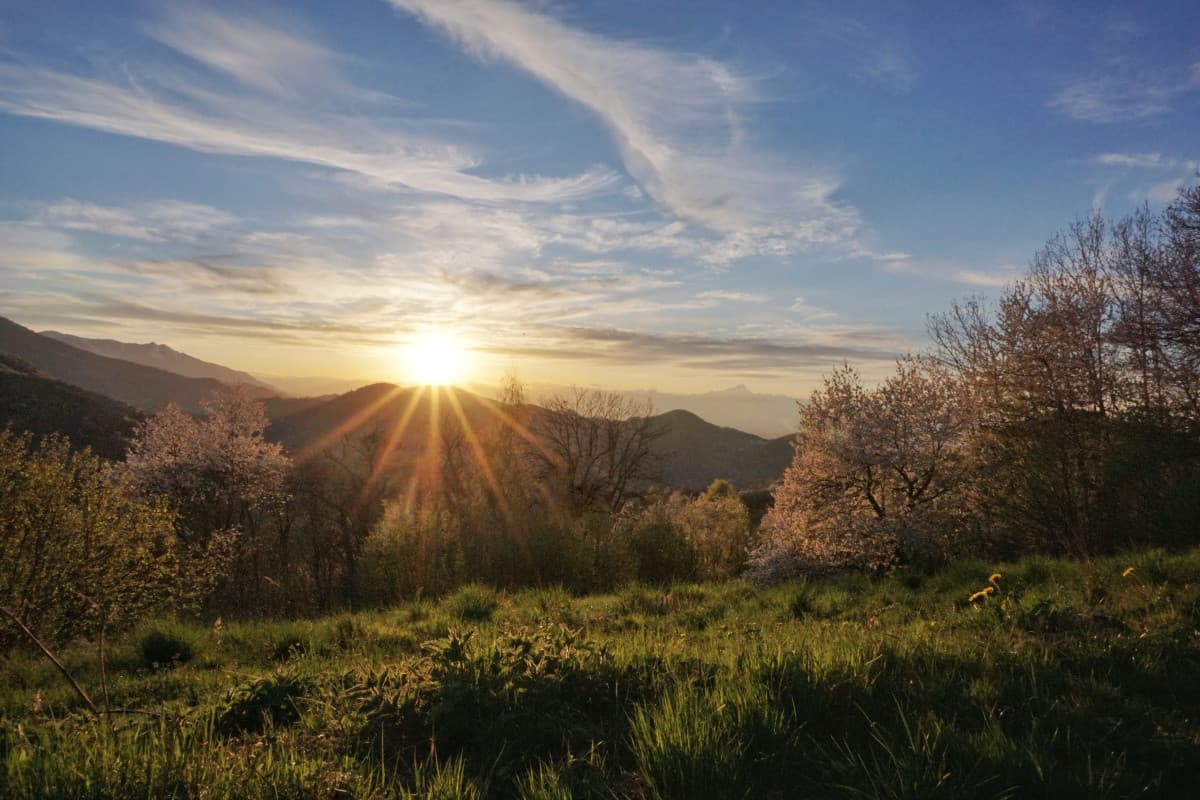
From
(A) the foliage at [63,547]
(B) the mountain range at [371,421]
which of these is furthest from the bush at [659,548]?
(A) the foliage at [63,547]

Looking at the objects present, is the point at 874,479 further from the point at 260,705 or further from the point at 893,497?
the point at 260,705

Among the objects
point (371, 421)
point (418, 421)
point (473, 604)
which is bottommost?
point (371, 421)

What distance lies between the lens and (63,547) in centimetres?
968

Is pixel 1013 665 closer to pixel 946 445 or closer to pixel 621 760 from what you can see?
pixel 621 760

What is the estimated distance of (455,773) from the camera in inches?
125

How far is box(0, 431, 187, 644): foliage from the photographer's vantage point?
923 centimetres

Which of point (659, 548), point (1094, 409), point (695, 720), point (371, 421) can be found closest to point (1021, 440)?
point (1094, 409)

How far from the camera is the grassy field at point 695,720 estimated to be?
9.55 ft

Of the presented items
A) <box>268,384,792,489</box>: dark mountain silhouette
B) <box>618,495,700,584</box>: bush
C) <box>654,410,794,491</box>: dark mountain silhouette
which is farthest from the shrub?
<box>654,410,794,491</box>: dark mountain silhouette

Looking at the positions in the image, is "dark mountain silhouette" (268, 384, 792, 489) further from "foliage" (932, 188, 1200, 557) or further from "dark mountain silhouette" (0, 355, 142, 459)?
"foliage" (932, 188, 1200, 557)

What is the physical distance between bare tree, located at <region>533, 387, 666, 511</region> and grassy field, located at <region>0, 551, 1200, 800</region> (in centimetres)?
2759

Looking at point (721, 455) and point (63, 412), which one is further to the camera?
point (721, 455)

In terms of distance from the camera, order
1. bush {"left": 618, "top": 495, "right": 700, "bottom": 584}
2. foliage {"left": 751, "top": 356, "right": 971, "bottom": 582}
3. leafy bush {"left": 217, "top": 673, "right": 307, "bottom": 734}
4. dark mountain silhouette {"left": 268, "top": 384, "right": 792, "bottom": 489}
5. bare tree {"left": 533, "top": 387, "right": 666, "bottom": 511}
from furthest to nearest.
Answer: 1. dark mountain silhouette {"left": 268, "top": 384, "right": 792, "bottom": 489}
2. bare tree {"left": 533, "top": 387, "right": 666, "bottom": 511}
3. bush {"left": 618, "top": 495, "right": 700, "bottom": 584}
4. foliage {"left": 751, "top": 356, "right": 971, "bottom": 582}
5. leafy bush {"left": 217, "top": 673, "right": 307, "bottom": 734}

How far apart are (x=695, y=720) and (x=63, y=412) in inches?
2981
